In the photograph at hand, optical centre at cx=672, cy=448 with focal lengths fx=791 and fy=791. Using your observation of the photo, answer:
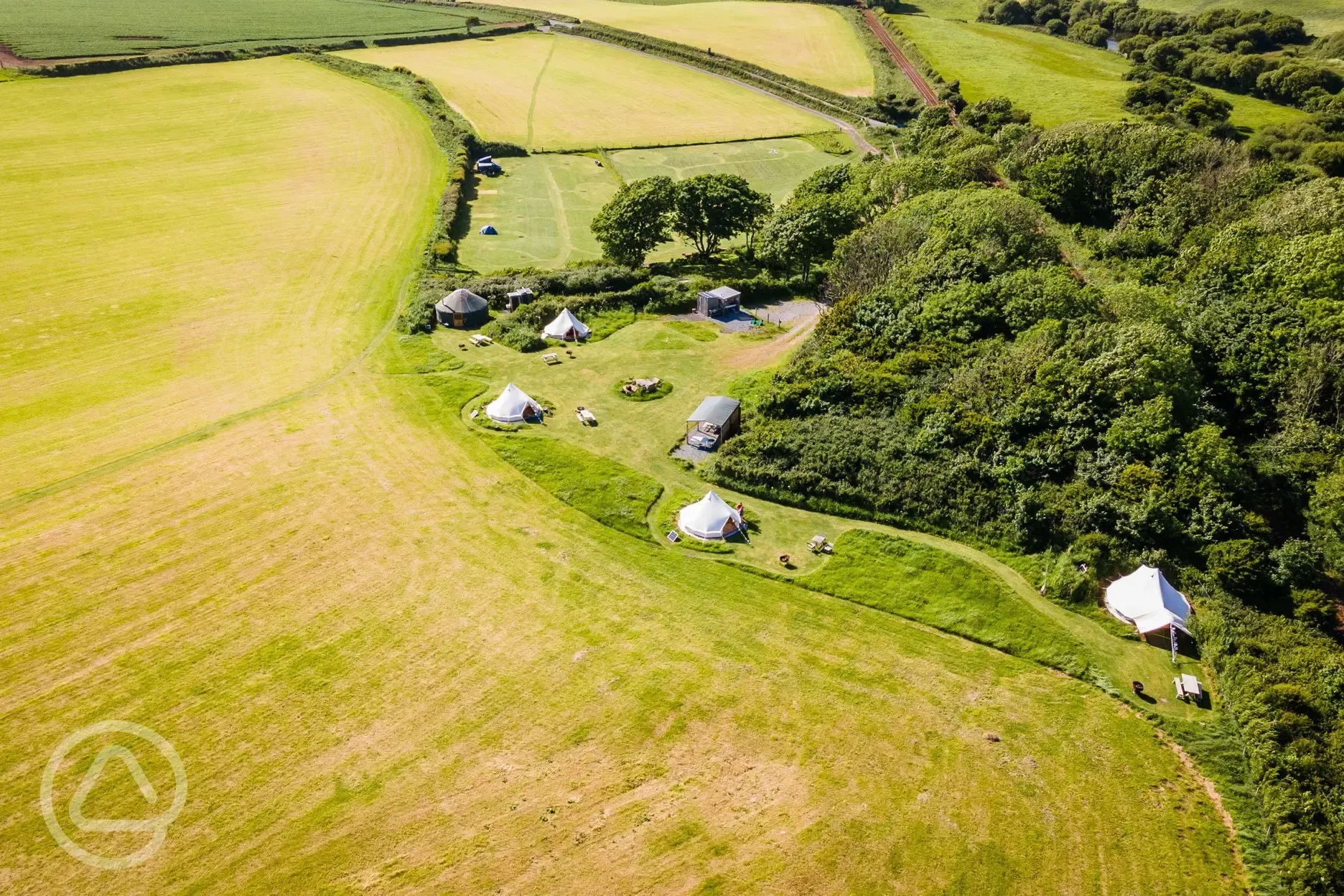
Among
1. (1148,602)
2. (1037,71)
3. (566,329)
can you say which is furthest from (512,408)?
(1037,71)

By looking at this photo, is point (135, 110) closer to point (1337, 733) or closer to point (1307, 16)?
point (1337, 733)

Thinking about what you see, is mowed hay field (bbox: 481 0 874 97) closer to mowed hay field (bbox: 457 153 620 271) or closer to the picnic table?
mowed hay field (bbox: 457 153 620 271)

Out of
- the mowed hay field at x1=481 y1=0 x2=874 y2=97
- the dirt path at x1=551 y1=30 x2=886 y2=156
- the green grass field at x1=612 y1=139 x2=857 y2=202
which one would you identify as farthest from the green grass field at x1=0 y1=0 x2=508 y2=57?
the green grass field at x1=612 y1=139 x2=857 y2=202

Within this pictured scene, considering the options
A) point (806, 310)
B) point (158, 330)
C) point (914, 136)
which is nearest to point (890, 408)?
point (806, 310)

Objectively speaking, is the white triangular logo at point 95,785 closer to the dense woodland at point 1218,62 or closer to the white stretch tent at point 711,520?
the white stretch tent at point 711,520

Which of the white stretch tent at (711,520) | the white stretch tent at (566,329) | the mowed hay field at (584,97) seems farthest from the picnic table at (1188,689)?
the mowed hay field at (584,97)
